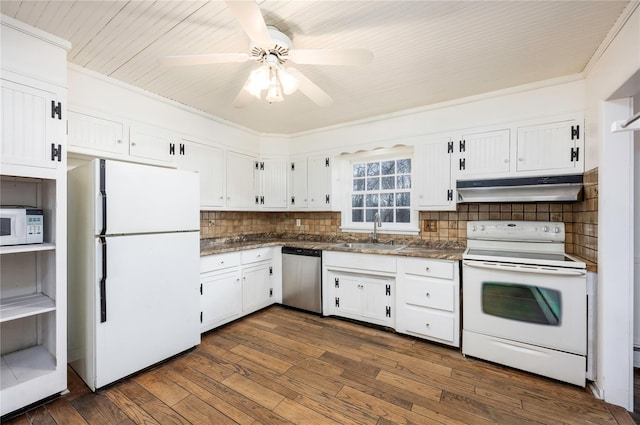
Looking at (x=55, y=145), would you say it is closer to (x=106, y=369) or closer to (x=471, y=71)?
(x=106, y=369)

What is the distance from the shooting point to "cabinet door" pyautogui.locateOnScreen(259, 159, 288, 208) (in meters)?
3.96

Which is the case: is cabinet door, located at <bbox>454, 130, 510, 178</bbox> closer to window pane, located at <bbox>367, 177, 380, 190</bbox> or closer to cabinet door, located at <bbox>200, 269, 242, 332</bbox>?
window pane, located at <bbox>367, 177, 380, 190</bbox>

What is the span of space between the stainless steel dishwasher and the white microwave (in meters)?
2.28

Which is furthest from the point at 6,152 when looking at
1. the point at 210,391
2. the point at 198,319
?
the point at 210,391

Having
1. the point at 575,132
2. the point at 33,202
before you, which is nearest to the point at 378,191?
the point at 575,132

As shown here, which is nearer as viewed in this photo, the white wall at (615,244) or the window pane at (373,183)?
the white wall at (615,244)

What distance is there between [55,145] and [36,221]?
1.79ft

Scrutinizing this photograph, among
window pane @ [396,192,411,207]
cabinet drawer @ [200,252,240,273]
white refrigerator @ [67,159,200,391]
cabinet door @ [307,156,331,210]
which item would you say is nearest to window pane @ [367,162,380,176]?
window pane @ [396,192,411,207]

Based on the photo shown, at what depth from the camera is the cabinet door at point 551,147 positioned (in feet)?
7.69

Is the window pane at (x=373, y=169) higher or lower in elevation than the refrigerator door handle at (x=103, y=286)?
higher

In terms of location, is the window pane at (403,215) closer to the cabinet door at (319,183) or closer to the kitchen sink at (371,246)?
the kitchen sink at (371,246)

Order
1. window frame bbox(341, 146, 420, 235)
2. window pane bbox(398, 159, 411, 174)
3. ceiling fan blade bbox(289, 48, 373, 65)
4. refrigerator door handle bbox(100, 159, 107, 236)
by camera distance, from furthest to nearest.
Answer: window pane bbox(398, 159, 411, 174)
window frame bbox(341, 146, 420, 235)
refrigerator door handle bbox(100, 159, 107, 236)
ceiling fan blade bbox(289, 48, 373, 65)

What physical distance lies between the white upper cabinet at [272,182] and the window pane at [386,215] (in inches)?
55.4

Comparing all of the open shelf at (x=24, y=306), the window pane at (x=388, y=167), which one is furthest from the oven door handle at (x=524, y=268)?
the open shelf at (x=24, y=306)
